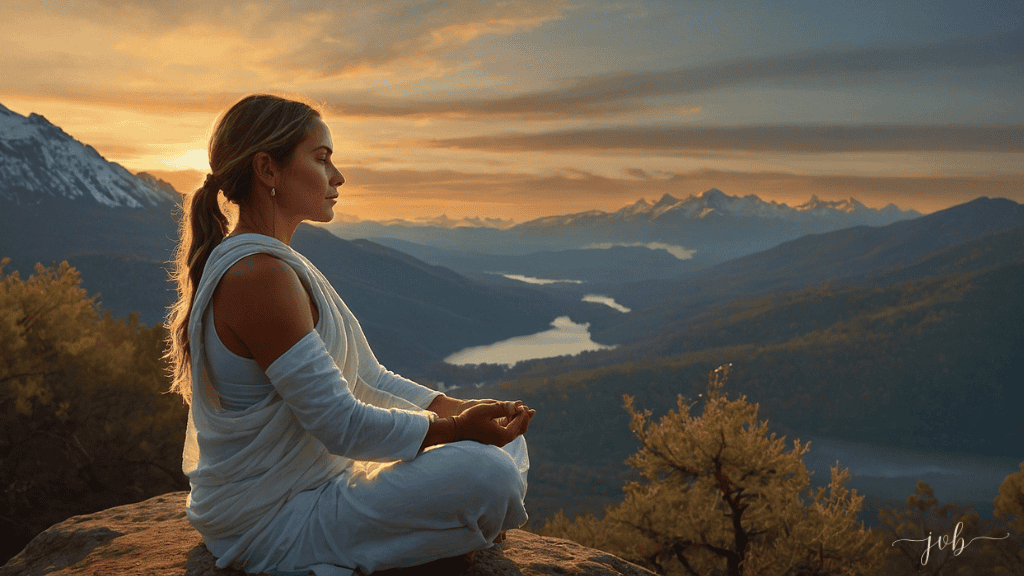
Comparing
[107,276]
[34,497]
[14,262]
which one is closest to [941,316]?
[34,497]

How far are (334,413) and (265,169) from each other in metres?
1.18

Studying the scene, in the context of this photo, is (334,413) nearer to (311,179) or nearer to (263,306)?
→ (263,306)

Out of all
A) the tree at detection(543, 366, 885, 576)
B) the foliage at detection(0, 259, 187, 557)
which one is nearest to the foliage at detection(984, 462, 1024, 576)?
the tree at detection(543, 366, 885, 576)

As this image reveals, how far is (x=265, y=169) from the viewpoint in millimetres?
3154

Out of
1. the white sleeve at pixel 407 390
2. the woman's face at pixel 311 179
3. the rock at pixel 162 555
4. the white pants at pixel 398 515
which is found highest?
the woman's face at pixel 311 179

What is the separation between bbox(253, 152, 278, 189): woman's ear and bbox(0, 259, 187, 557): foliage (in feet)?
45.6

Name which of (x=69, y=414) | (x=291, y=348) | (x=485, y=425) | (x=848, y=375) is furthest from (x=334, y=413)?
(x=848, y=375)

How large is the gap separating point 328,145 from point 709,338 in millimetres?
175564

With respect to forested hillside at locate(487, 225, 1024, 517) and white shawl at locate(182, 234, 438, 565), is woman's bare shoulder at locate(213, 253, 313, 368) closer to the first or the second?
white shawl at locate(182, 234, 438, 565)

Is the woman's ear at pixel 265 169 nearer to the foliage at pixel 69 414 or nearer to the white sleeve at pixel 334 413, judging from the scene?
the white sleeve at pixel 334 413

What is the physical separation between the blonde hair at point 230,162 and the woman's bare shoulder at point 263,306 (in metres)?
0.48

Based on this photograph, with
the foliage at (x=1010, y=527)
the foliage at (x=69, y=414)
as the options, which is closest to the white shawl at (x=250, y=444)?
the foliage at (x=69, y=414)

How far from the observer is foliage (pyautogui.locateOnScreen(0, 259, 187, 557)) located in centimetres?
1482

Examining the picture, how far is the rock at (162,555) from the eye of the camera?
147 inches
